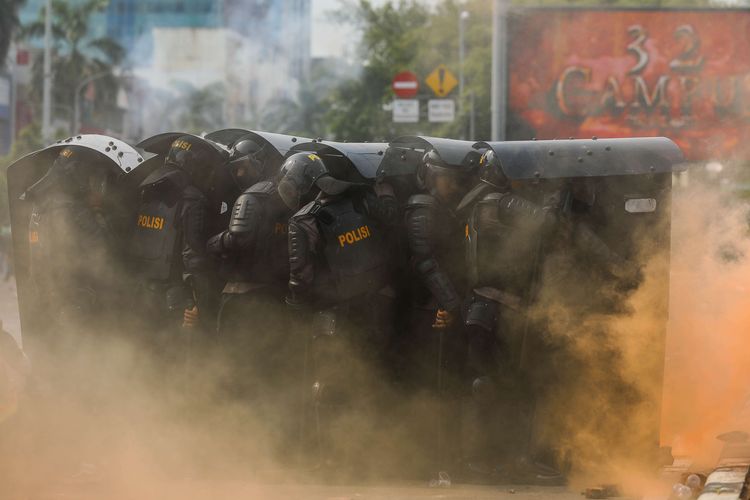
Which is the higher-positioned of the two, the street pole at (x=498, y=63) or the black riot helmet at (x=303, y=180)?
the street pole at (x=498, y=63)

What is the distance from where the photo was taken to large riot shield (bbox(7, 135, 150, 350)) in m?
8.73

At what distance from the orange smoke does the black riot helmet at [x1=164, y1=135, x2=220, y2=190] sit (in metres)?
3.34

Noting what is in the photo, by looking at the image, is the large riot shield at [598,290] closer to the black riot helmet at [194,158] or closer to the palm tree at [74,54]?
the black riot helmet at [194,158]

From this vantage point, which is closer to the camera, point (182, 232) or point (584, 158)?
point (584, 158)

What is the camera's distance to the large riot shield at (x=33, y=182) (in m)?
8.73

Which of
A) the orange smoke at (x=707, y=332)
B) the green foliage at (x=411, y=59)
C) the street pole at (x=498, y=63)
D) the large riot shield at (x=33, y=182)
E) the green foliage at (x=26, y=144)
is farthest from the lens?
the green foliage at (x=411, y=59)

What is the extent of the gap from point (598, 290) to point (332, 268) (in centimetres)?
164

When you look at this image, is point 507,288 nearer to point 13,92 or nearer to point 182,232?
point 182,232

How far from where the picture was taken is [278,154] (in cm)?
856

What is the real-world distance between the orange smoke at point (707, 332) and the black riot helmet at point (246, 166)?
3042 mm

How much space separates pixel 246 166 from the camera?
843 cm

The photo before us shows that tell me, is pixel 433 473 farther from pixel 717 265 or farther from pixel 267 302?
Answer: pixel 717 265

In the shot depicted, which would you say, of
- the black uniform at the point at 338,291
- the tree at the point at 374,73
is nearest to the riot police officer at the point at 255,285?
the black uniform at the point at 338,291

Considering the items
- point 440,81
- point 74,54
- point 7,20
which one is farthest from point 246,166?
point 74,54
